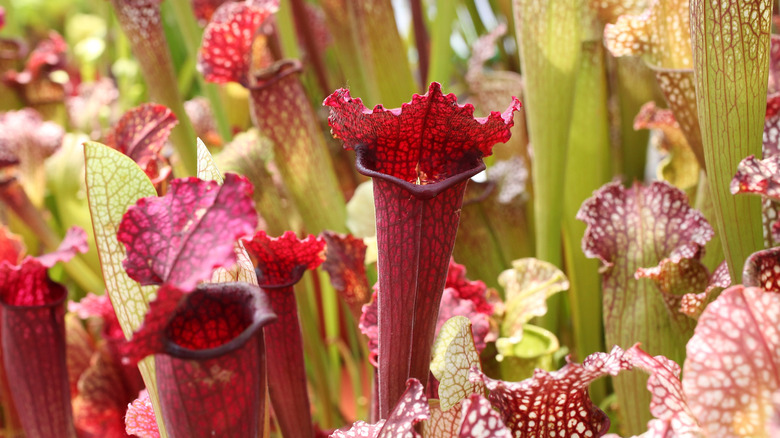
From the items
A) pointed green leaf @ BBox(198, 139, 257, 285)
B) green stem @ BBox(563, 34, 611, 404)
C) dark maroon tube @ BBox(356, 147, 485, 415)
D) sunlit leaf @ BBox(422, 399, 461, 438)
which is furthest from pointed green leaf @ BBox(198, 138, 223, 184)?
green stem @ BBox(563, 34, 611, 404)

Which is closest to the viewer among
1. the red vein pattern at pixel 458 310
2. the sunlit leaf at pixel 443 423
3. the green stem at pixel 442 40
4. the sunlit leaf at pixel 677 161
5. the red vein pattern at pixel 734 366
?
the red vein pattern at pixel 734 366

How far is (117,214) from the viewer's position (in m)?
0.42

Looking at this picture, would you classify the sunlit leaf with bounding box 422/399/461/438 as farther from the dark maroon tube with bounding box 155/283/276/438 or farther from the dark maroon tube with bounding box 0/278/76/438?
the dark maroon tube with bounding box 0/278/76/438

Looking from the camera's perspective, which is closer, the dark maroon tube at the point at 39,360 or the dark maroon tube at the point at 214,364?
the dark maroon tube at the point at 214,364

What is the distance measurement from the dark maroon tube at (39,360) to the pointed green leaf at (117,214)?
0.72 feet

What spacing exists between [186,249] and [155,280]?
0.11 feet

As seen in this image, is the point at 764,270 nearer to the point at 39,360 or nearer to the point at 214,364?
the point at 214,364

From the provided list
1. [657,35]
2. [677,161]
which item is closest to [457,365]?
[657,35]

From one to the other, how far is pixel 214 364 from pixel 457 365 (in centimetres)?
16

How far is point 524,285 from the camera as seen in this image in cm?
69

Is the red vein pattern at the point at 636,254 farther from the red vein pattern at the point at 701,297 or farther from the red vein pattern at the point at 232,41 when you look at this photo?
the red vein pattern at the point at 232,41

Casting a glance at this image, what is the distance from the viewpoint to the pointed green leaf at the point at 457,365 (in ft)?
1.47

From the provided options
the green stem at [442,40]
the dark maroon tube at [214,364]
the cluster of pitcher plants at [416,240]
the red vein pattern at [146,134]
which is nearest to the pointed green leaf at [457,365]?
the cluster of pitcher plants at [416,240]

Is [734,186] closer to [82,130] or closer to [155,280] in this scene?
[155,280]
